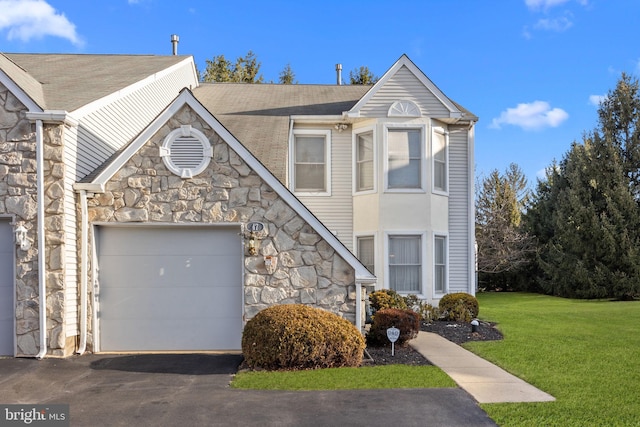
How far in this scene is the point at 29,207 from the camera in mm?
9523

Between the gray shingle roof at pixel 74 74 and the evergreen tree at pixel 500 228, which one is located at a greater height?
the gray shingle roof at pixel 74 74

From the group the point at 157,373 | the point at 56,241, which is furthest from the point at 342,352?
the point at 56,241

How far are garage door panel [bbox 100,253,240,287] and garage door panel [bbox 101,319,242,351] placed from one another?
2.35 ft

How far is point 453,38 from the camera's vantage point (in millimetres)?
16219

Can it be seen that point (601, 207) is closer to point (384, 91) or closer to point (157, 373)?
point (384, 91)

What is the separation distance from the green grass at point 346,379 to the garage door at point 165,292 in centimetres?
206

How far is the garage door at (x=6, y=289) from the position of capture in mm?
9648

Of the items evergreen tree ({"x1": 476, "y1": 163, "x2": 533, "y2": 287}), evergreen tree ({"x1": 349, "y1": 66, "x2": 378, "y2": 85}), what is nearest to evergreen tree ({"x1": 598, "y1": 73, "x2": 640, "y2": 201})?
evergreen tree ({"x1": 476, "y1": 163, "x2": 533, "y2": 287})

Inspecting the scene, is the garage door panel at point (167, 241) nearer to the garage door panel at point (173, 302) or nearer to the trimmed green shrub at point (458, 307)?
the garage door panel at point (173, 302)

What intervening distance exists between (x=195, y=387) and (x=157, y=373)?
1.11 m

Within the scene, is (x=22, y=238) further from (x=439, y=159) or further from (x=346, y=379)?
(x=439, y=159)

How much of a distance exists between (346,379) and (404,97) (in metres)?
9.09

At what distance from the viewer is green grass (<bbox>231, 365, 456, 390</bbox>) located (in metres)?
7.72

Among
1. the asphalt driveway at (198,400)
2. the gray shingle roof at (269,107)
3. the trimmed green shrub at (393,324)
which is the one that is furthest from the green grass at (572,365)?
the gray shingle roof at (269,107)
